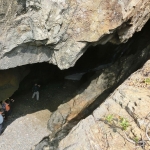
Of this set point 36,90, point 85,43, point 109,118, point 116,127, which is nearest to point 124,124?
point 116,127

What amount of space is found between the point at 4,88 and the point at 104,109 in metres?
6.41

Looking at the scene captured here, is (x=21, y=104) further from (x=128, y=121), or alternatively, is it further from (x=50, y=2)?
(x=128, y=121)

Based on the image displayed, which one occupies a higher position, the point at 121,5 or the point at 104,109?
the point at 121,5

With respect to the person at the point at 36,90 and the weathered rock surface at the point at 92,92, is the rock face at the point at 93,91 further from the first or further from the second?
the person at the point at 36,90

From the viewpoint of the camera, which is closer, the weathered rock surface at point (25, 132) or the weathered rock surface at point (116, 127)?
the weathered rock surface at point (116, 127)

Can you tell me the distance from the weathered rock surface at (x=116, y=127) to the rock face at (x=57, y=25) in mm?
2529

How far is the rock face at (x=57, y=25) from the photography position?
27.8 feet

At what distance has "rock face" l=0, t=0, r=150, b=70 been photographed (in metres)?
8.48

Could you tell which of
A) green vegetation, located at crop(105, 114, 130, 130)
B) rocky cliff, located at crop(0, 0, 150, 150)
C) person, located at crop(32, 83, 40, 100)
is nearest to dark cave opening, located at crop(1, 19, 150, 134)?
person, located at crop(32, 83, 40, 100)

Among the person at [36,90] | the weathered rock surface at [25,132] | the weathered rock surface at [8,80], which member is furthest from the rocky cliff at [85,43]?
the person at [36,90]

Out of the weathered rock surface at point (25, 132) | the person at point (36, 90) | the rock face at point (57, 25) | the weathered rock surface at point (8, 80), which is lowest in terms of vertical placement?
the weathered rock surface at point (25, 132)

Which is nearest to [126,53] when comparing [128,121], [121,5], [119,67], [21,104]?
[119,67]

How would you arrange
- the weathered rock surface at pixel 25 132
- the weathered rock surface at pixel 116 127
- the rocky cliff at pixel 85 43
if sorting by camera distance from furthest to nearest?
the weathered rock surface at pixel 25 132 → the rocky cliff at pixel 85 43 → the weathered rock surface at pixel 116 127

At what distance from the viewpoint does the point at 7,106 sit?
12094 mm
